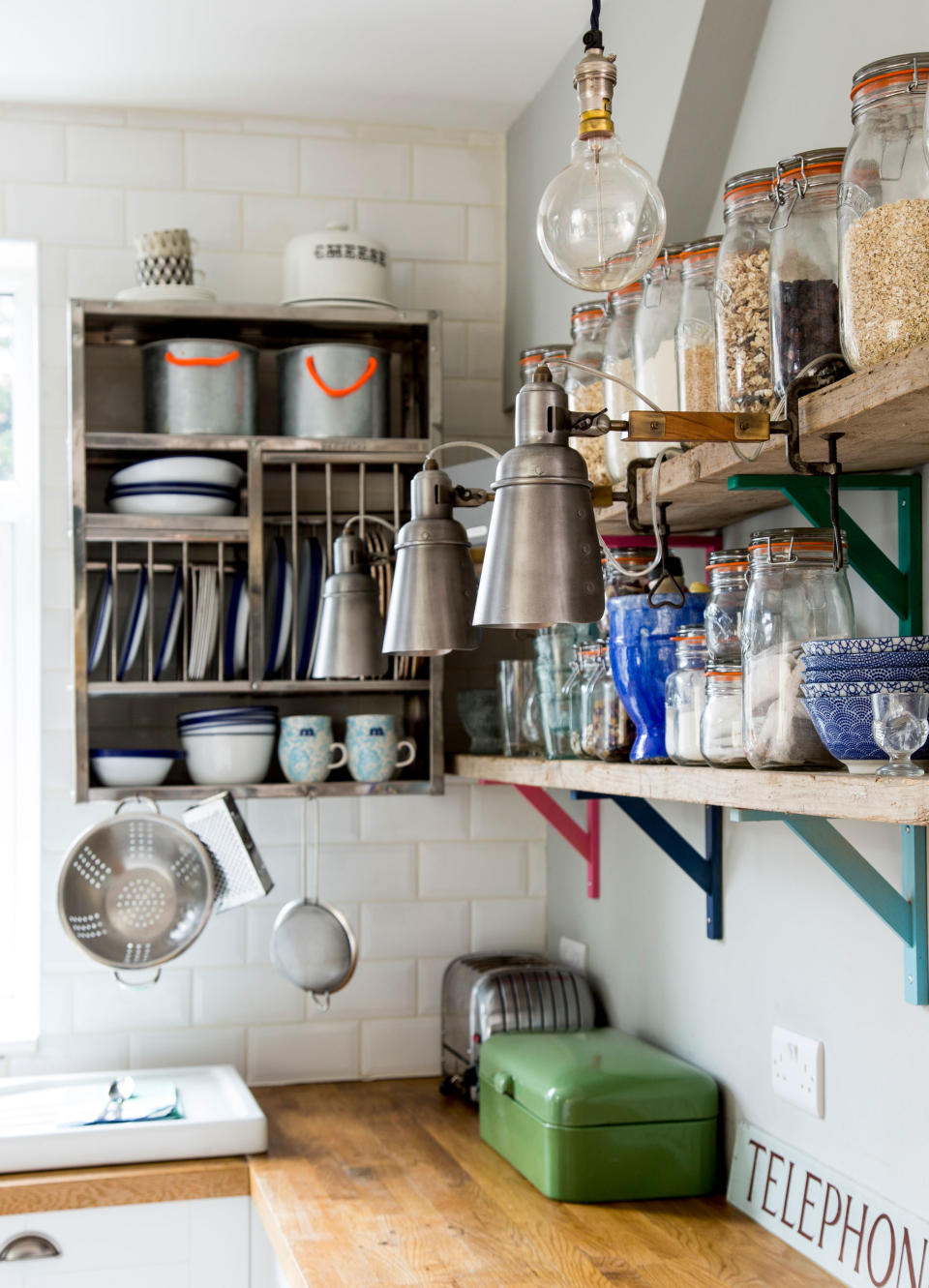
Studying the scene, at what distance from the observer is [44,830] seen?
8.30 ft

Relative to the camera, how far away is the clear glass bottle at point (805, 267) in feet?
3.97

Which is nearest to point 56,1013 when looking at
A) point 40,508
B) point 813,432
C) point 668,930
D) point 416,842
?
point 416,842

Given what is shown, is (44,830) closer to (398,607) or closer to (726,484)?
(398,607)

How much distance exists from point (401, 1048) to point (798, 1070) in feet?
3.66

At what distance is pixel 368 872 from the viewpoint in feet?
8.73

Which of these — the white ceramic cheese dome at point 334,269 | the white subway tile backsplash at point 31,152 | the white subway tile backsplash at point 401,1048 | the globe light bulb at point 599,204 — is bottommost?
the white subway tile backsplash at point 401,1048

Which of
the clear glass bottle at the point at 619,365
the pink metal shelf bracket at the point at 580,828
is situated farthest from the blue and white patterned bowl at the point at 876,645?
the pink metal shelf bracket at the point at 580,828

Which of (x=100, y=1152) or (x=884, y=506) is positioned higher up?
(x=884, y=506)

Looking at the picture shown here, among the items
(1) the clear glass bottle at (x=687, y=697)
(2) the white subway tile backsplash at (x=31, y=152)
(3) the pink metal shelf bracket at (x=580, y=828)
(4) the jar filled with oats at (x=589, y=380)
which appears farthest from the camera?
(2) the white subway tile backsplash at (x=31, y=152)

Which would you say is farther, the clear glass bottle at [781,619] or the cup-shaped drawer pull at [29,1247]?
the cup-shaped drawer pull at [29,1247]

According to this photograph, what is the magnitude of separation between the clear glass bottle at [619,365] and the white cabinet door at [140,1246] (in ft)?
4.16

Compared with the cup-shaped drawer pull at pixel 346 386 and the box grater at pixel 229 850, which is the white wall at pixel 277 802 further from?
the cup-shaped drawer pull at pixel 346 386

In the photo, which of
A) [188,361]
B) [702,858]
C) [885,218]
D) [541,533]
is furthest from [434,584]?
[188,361]

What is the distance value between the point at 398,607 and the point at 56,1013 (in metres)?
1.55
